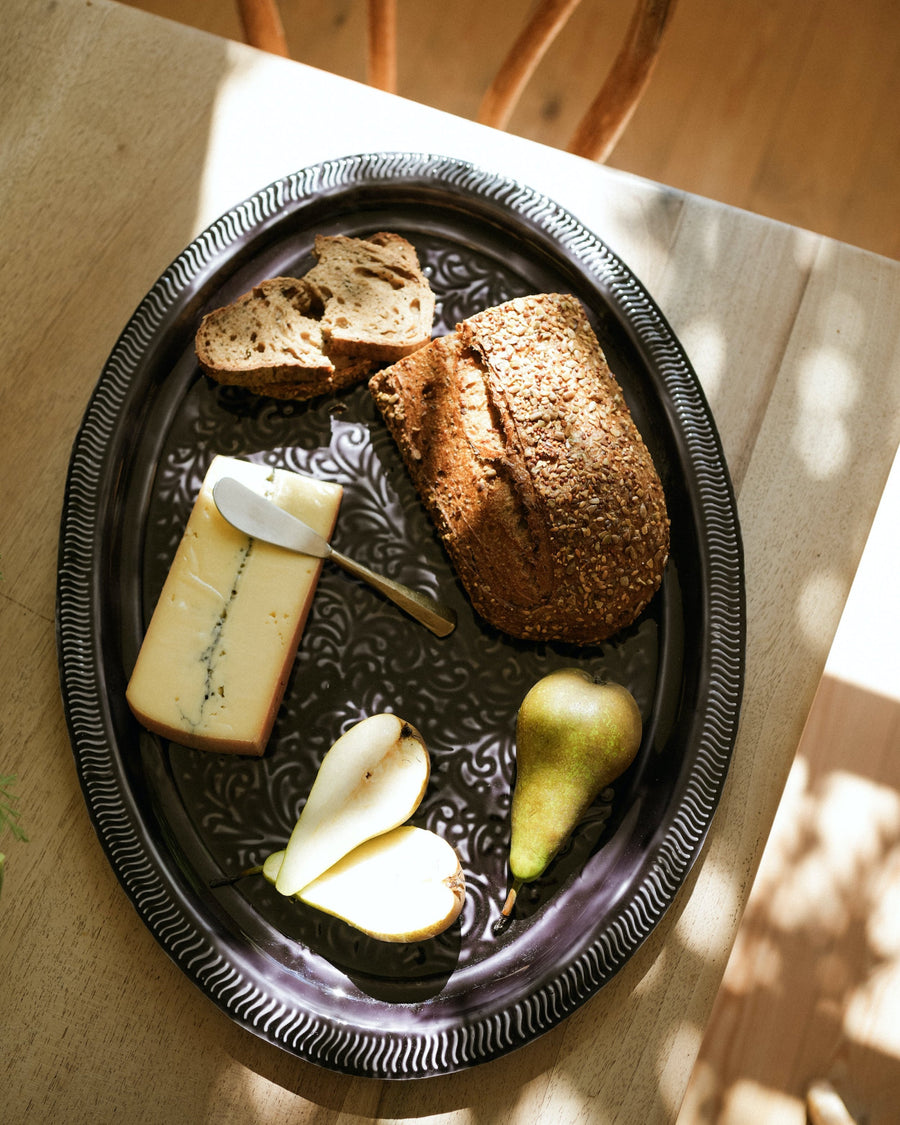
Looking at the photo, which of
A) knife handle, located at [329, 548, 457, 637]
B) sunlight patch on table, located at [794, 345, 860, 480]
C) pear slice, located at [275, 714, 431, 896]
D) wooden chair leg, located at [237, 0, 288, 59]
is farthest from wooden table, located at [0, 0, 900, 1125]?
knife handle, located at [329, 548, 457, 637]

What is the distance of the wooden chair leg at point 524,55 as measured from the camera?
3.68 feet

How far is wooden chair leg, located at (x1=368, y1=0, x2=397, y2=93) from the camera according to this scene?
121cm

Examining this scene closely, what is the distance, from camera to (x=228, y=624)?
975 millimetres

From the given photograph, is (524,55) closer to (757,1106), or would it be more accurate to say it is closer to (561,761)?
(561,761)

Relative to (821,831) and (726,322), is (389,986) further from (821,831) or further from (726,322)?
(726,322)

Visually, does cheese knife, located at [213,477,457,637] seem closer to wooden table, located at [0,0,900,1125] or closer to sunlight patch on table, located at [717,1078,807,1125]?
wooden table, located at [0,0,900,1125]

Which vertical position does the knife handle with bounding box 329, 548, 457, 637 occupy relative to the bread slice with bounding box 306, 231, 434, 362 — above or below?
below

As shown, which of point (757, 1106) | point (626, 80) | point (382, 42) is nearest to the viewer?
point (757, 1106)

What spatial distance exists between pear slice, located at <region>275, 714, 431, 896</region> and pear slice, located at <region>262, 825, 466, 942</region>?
0.02 metres

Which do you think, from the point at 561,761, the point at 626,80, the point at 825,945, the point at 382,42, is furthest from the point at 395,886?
the point at 382,42

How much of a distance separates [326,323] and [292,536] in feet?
0.87

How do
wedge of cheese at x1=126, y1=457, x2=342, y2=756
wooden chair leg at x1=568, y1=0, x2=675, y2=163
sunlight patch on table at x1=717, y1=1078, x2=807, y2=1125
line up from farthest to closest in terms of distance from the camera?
wooden chair leg at x1=568, y1=0, x2=675, y2=163
wedge of cheese at x1=126, y1=457, x2=342, y2=756
sunlight patch on table at x1=717, y1=1078, x2=807, y2=1125

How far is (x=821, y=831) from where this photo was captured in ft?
3.04

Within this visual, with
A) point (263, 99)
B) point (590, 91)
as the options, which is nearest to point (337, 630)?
point (263, 99)
